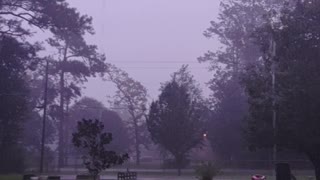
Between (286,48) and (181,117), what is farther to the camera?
(181,117)

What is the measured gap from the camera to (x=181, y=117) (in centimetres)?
5678

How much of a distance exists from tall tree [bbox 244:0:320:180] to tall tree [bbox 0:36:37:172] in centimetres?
3055

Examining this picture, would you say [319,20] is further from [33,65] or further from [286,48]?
[33,65]

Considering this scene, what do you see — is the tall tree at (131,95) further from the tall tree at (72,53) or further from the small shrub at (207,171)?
the small shrub at (207,171)

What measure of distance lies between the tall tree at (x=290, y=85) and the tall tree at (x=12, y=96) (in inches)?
1203

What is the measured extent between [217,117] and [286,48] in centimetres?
3791

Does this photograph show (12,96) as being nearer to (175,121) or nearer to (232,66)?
(175,121)

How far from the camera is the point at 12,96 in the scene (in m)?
60.3

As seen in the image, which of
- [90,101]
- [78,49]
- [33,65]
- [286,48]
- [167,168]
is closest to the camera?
[286,48]

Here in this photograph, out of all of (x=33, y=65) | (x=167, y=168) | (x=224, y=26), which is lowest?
(x=167, y=168)

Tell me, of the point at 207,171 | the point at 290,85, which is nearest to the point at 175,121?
the point at 207,171

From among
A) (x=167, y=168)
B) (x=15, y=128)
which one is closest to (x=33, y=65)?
(x=15, y=128)

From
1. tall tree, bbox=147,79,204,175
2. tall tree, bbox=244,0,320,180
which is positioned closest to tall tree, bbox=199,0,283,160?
tall tree, bbox=147,79,204,175

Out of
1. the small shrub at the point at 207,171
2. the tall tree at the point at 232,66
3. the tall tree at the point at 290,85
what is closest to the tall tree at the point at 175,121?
the tall tree at the point at 232,66
